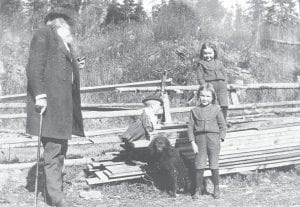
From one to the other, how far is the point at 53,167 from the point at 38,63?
46.0 inches

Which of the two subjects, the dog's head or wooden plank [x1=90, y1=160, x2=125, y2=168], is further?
wooden plank [x1=90, y1=160, x2=125, y2=168]

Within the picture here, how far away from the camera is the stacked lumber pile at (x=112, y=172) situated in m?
6.07

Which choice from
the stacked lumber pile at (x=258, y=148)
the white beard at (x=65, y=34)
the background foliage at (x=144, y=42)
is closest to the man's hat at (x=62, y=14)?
the white beard at (x=65, y=34)

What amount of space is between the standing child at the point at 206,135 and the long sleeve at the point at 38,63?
2.04 meters

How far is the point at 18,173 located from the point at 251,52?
14.0m

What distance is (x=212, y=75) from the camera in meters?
7.22

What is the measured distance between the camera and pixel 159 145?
19.7 ft

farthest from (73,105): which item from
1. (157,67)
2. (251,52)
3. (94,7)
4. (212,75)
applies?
(94,7)

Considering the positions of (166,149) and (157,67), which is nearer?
(166,149)

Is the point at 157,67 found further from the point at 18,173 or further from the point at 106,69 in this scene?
the point at 18,173

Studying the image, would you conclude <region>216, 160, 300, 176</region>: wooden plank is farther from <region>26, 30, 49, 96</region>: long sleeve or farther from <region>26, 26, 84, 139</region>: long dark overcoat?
<region>26, 30, 49, 96</region>: long sleeve

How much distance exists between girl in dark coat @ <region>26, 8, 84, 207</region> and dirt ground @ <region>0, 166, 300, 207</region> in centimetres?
68

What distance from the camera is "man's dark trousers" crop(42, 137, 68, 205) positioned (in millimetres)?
4949

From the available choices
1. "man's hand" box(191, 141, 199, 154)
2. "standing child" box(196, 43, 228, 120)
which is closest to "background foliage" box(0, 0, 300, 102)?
"standing child" box(196, 43, 228, 120)
